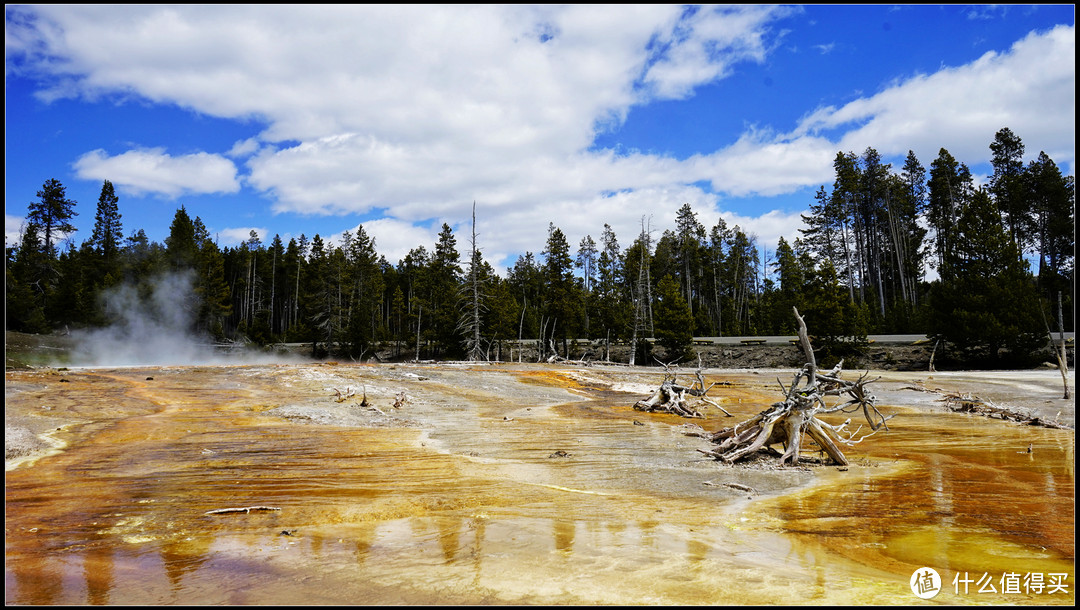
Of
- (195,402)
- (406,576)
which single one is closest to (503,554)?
(406,576)

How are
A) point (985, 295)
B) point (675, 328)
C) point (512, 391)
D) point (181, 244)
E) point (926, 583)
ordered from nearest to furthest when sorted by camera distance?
point (926, 583) < point (512, 391) < point (985, 295) < point (675, 328) < point (181, 244)

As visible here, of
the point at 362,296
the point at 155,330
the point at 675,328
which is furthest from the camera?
the point at 362,296

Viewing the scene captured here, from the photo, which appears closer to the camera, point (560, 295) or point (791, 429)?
point (791, 429)

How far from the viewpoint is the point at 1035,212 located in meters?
48.9

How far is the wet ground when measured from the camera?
5.04 m

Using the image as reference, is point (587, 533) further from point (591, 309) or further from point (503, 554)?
point (591, 309)

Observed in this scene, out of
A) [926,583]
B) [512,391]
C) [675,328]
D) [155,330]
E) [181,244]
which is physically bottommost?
[512,391]

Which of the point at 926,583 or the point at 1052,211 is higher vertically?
the point at 1052,211

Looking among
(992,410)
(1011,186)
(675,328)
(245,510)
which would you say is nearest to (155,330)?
(675,328)

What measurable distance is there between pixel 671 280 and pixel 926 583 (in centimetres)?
4558

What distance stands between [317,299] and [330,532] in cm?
5899

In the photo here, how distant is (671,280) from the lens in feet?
163

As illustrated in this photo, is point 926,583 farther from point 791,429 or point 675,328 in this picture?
point 675,328

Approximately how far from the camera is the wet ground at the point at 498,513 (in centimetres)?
504
